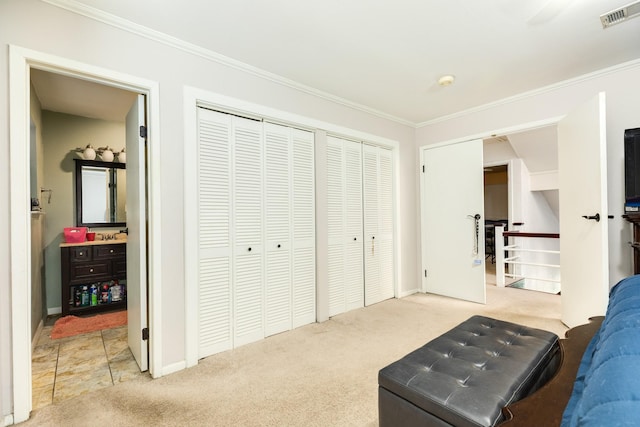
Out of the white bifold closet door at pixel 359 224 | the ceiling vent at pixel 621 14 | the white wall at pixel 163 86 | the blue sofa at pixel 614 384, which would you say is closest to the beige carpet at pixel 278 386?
the white wall at pixel 163 86

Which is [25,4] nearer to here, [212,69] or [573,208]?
[212,69]

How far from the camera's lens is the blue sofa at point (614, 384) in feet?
1.80

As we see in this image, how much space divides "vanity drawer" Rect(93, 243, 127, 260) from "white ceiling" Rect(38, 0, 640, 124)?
259 centimetres

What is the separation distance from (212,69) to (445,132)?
296 centimetres

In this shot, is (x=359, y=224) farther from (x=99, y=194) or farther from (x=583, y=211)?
(x=99, y=194)

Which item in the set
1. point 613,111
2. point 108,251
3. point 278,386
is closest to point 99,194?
point 108,251

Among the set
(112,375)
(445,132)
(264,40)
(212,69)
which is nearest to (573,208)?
(445,132)

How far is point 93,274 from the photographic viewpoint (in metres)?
3.42

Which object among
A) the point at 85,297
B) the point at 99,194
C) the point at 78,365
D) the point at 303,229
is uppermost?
the point at 99,194

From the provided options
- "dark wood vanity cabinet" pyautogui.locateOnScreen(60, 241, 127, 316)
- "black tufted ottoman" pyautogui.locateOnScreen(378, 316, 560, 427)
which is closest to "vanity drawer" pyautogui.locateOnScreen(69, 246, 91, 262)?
"dark wood vanity cabinet" pyautogui.locateOnScreen(60, 241, 127, 316)

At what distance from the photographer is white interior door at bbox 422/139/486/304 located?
3.65 m

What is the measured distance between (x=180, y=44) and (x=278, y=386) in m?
2.47

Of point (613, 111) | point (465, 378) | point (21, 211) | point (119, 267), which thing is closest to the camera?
point (465, 378)

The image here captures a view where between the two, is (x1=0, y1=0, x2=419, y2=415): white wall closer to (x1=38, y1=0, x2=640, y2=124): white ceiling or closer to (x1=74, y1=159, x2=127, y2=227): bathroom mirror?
(x1=38, y1=0, x2=640, y2=124): white ceiling
